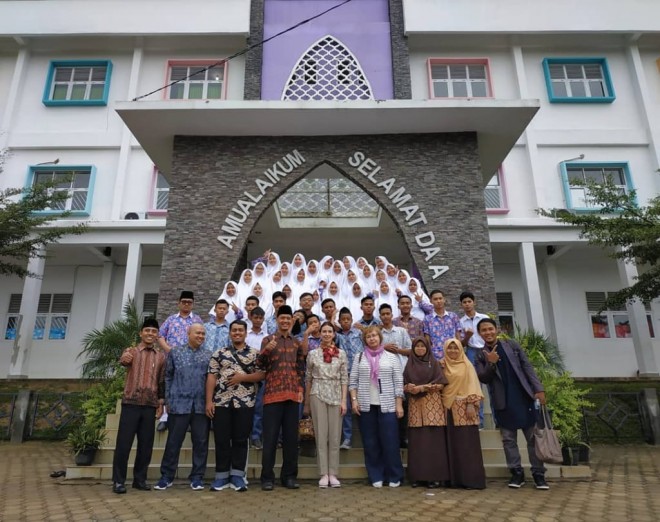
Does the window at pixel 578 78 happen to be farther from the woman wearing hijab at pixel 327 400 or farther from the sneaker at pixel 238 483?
the sneaker at pixel 238 483

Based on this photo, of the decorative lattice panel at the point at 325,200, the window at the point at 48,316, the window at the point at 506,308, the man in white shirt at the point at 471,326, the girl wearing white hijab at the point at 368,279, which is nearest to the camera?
the man in white shirt at the point at 471,326

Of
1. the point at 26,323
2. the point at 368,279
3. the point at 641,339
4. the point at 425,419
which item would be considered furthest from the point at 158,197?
the point at 641,339

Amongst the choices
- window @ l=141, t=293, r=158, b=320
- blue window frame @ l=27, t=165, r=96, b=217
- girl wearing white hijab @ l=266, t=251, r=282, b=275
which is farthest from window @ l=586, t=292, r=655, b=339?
blue window frame @ l=27, t=165, r=96, b=217

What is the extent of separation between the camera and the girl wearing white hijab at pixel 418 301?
6833 millimetres

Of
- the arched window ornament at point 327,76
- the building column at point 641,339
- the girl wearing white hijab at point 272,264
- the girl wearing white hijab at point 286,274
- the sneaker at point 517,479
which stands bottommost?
the sneaker at point 517,479

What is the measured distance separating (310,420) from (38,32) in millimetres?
15238

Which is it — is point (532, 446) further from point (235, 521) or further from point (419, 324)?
point (235, 521)

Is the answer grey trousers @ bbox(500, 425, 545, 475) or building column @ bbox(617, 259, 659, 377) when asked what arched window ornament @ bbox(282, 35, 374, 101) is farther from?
building column @ bbox(617, 259, 659, 377)

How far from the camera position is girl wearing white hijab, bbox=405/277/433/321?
269 inches

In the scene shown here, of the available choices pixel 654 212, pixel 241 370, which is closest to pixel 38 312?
pixel 241 370

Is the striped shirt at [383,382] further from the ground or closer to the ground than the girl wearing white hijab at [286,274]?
closer to the ground

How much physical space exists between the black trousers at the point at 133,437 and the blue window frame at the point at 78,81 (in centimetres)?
1267

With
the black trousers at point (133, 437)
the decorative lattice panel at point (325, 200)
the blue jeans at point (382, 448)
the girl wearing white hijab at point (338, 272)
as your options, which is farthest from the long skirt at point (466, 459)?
the decorative lattice panel at point (325, 200)

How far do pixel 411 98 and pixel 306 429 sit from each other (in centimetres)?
1064
